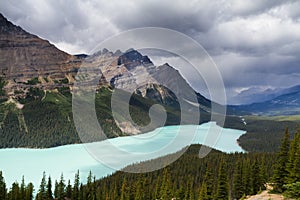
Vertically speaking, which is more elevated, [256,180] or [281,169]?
[281,169]

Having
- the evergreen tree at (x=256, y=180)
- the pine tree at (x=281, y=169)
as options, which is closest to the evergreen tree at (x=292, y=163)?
the pine tree at (x=281, y=169)

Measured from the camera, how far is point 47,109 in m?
160

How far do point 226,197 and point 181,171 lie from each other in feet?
129

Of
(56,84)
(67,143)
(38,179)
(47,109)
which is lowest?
(38,179)

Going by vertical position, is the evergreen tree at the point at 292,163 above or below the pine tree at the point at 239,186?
above

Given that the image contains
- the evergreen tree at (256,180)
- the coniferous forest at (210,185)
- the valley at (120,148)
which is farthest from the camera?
the evergreen tree at (256,180)

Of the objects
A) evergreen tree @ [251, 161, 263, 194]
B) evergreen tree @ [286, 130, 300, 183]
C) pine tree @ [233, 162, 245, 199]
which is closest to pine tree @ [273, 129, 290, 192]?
evergreen tree @ [286, 130, 300, 183]

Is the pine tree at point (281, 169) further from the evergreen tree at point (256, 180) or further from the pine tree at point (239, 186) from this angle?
the pine tree at point (239, 186)

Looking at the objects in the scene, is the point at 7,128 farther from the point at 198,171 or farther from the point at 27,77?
the point at 198,171

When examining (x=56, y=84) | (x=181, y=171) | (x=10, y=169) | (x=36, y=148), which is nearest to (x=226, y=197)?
(x=181, y=171)

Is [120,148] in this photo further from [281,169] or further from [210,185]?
[281,169]

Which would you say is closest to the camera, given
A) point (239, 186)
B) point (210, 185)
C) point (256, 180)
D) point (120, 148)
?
point (210, 185)

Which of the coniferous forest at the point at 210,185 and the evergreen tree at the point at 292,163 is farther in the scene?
the coniferous forest at the point at 210,185

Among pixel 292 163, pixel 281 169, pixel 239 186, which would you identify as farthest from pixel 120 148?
pixel 292 163
